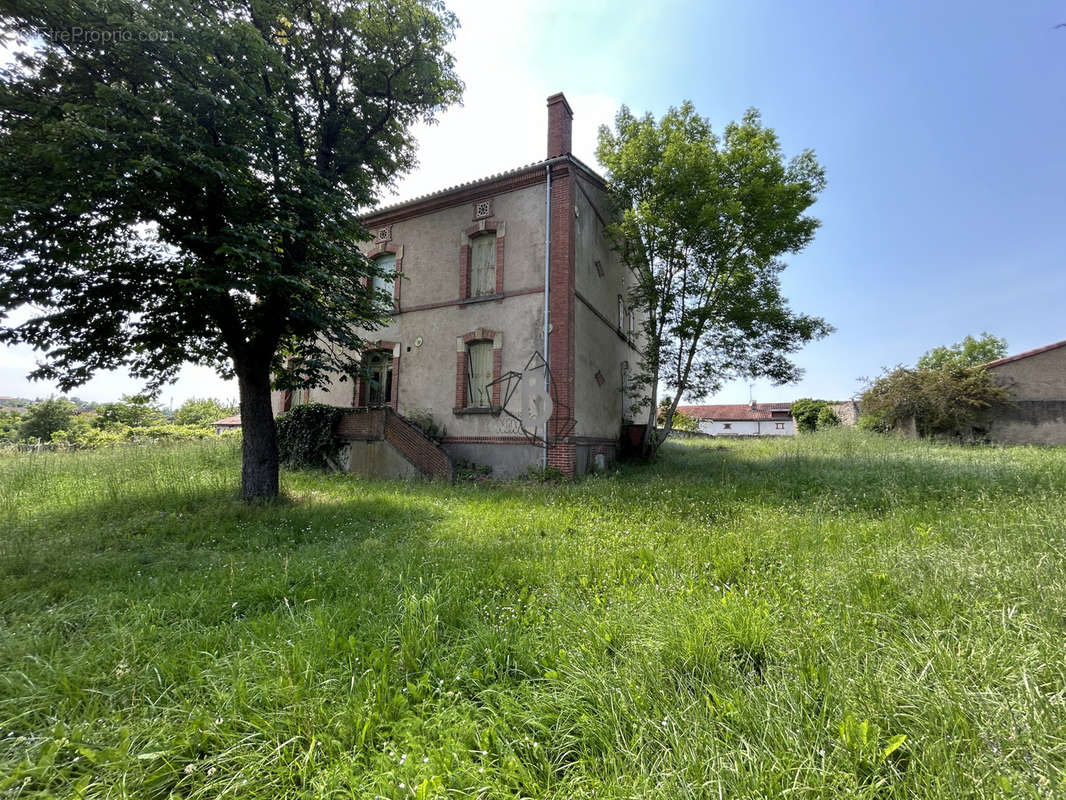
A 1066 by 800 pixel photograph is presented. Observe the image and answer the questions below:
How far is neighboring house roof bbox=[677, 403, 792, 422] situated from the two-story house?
37178 mm

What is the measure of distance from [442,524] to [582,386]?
6150 mm

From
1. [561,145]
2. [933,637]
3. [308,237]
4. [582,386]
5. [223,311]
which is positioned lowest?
[933,637]

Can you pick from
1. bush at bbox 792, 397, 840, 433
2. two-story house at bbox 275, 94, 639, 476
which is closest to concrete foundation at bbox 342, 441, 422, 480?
two-story house at bbox 275, 94, 639, 476

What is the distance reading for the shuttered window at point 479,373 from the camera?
1102 centimetres

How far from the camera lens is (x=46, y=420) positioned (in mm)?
28719

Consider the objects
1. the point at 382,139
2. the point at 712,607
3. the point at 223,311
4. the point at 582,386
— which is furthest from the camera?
the point at 582,386

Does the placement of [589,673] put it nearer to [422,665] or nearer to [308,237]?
[422,665]

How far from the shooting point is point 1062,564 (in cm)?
284

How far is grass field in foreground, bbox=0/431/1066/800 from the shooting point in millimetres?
1545

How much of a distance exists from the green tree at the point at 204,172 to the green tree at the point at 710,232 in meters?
5.54

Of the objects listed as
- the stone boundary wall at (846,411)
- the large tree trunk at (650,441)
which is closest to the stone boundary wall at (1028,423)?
the stone boundary wall at (846,411)

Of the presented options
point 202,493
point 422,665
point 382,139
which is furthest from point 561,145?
point 422,665

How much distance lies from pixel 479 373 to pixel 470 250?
370 centimetres

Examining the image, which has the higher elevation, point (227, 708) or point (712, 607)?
point (712, 607)
